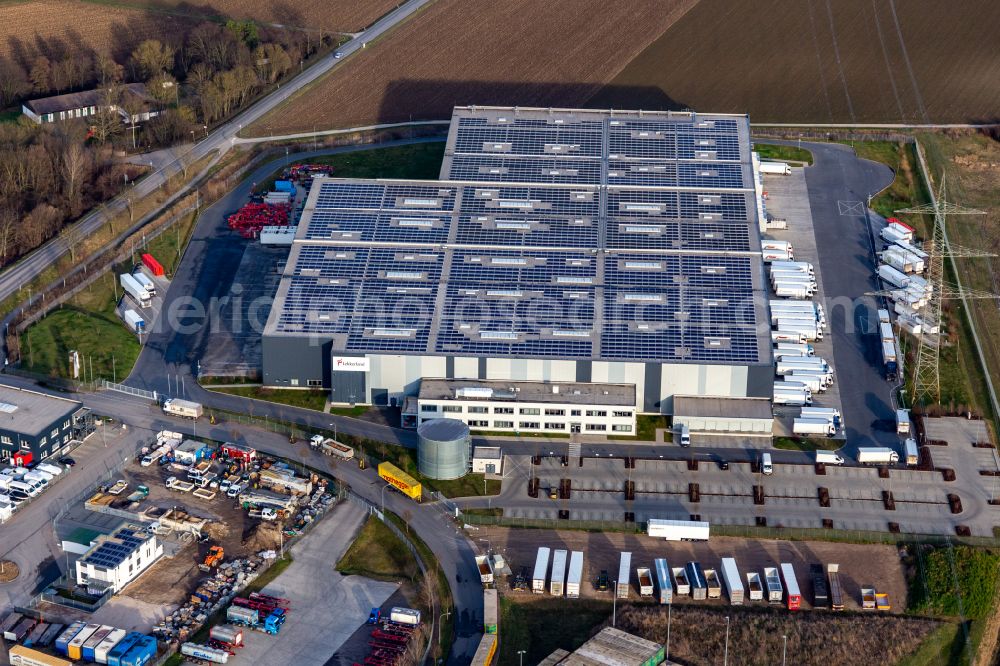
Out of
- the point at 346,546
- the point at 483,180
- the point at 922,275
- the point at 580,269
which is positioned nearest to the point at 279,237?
the point at 483,180

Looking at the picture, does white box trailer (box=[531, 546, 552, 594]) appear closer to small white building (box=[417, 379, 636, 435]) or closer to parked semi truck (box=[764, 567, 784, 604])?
parked semi truck (box=[764, 567, 784, 604])

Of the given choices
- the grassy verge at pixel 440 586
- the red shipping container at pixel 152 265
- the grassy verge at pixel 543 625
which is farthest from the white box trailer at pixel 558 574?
the red shipping container at pixel 152 265

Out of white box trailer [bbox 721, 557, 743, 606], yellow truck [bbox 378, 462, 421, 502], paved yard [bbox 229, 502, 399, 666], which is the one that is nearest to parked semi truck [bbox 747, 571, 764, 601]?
white box trailer [bbox 721, 557, 743, 606]

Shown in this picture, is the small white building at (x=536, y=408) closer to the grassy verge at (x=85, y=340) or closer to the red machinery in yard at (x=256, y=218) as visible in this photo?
the grassy verge at (x=85, y=340)

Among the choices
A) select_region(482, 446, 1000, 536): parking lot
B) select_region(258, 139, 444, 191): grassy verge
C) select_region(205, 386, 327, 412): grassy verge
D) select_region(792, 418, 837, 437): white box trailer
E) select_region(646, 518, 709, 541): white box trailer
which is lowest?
select_region(646, 518, 709, 541): white box trailer

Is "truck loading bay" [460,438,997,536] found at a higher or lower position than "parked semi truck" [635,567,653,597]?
higher
